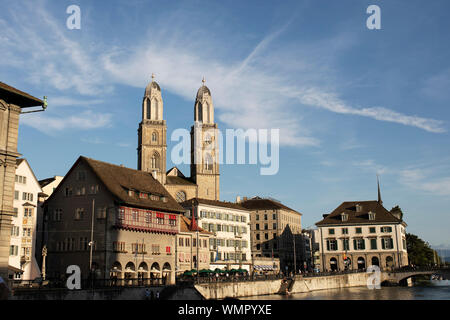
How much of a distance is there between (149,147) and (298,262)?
52.3 m

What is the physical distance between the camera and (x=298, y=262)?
5595 inches

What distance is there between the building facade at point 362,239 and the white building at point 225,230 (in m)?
18.1

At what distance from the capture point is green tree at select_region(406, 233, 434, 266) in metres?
121

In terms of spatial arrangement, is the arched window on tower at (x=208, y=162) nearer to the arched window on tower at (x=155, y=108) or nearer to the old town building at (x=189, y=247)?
the arched window on tower at (x=155, y=108)

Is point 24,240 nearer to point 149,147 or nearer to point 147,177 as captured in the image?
point 147,177

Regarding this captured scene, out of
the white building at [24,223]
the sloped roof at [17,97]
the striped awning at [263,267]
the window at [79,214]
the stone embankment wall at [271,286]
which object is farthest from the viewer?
the striped awning at [263,267]

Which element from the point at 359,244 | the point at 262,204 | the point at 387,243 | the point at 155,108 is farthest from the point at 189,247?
the point at 155,108

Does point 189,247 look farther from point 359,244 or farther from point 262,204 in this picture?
point 262,204

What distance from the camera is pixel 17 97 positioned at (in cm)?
3600

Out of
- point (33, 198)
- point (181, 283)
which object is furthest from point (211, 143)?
point (181, 283)

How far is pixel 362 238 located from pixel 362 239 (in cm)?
21

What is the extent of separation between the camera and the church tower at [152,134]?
129250 millimetres

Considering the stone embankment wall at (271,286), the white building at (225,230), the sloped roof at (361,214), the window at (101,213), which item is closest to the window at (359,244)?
the sloped roof at (361,214)

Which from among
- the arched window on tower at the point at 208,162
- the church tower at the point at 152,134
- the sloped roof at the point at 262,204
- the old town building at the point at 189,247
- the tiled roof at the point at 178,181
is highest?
the church tower at the point at 152,134
